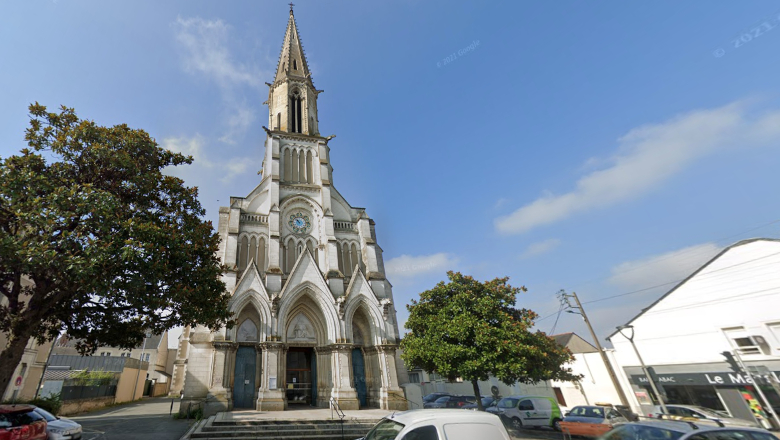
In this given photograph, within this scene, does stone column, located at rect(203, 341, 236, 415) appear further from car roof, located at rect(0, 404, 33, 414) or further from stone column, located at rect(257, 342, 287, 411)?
car roof, located at rect(0, 404, 33, 414)

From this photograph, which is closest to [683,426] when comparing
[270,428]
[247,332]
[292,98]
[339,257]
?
[270,428]

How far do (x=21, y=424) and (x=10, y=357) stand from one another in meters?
1.81

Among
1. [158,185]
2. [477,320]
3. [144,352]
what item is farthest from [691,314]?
[144,352]

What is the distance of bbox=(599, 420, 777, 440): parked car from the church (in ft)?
51.2

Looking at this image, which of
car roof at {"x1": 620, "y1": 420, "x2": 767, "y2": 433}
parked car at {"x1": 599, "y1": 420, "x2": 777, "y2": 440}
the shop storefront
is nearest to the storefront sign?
the shop storefront

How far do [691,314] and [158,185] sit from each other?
27.1 m

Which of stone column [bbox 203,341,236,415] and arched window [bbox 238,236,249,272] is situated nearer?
stone column [bbox 203,341,236,415]

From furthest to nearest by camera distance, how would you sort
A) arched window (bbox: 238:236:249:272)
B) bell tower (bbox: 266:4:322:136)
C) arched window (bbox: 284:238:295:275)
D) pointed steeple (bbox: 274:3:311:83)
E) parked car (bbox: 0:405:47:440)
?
pointed steeple (bbox: 274:3:311:83)
bell tower (bbox: 266:4:322:136)
arched window (bbox: 284:238:295:275)
arched window (bbox: 238:236:249:272)
parked car (bbox: 0:405:47:440)

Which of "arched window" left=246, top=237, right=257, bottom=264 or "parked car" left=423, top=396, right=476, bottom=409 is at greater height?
"arched window" left=246, top=237, right=257, bottom=264

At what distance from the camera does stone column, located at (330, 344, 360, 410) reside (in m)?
18.6

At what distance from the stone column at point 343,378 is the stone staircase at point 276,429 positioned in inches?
184

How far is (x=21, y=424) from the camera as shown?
27.8 ft

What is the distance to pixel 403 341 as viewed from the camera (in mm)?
20109

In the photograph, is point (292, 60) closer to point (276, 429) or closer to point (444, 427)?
point (276, 429)
